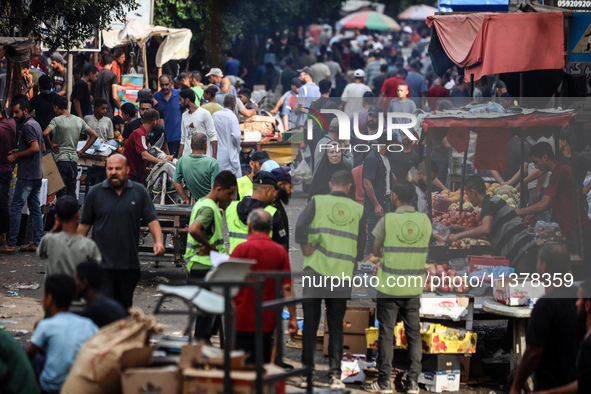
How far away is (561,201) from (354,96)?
9.42m

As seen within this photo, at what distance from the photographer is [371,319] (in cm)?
861

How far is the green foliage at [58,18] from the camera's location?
547 inches

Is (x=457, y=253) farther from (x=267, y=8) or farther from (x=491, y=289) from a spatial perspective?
(x=267, y=8)

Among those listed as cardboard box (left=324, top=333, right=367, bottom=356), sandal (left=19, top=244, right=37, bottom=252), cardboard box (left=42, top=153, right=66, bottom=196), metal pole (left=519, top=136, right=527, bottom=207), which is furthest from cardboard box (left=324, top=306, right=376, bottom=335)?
cardboard box (left=42, top=153, right=66, bottom=196)

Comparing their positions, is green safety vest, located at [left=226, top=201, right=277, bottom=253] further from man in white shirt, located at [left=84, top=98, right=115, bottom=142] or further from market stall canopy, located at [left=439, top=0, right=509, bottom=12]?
market stall canopy, located at [left=439, top=0, right=509, bottom=12]

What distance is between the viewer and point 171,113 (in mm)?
15289

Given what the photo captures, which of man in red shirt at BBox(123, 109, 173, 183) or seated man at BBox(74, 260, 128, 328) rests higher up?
man in red shirt at BBox(123, 109, 173, 183)

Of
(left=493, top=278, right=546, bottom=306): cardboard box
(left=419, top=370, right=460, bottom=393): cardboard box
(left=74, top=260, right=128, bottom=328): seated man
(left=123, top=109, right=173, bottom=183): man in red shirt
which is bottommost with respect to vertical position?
(left=419, top=370, right=460, bottom=393): cardboard box

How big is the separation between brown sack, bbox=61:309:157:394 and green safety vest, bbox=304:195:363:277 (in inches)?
105

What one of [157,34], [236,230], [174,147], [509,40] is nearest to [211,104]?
[174,147]

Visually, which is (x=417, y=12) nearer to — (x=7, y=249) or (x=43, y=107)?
(x=43, y=107)

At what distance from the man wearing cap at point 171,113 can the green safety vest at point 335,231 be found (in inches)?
290

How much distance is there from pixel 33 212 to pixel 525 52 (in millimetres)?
6771

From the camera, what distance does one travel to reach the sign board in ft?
34.1
